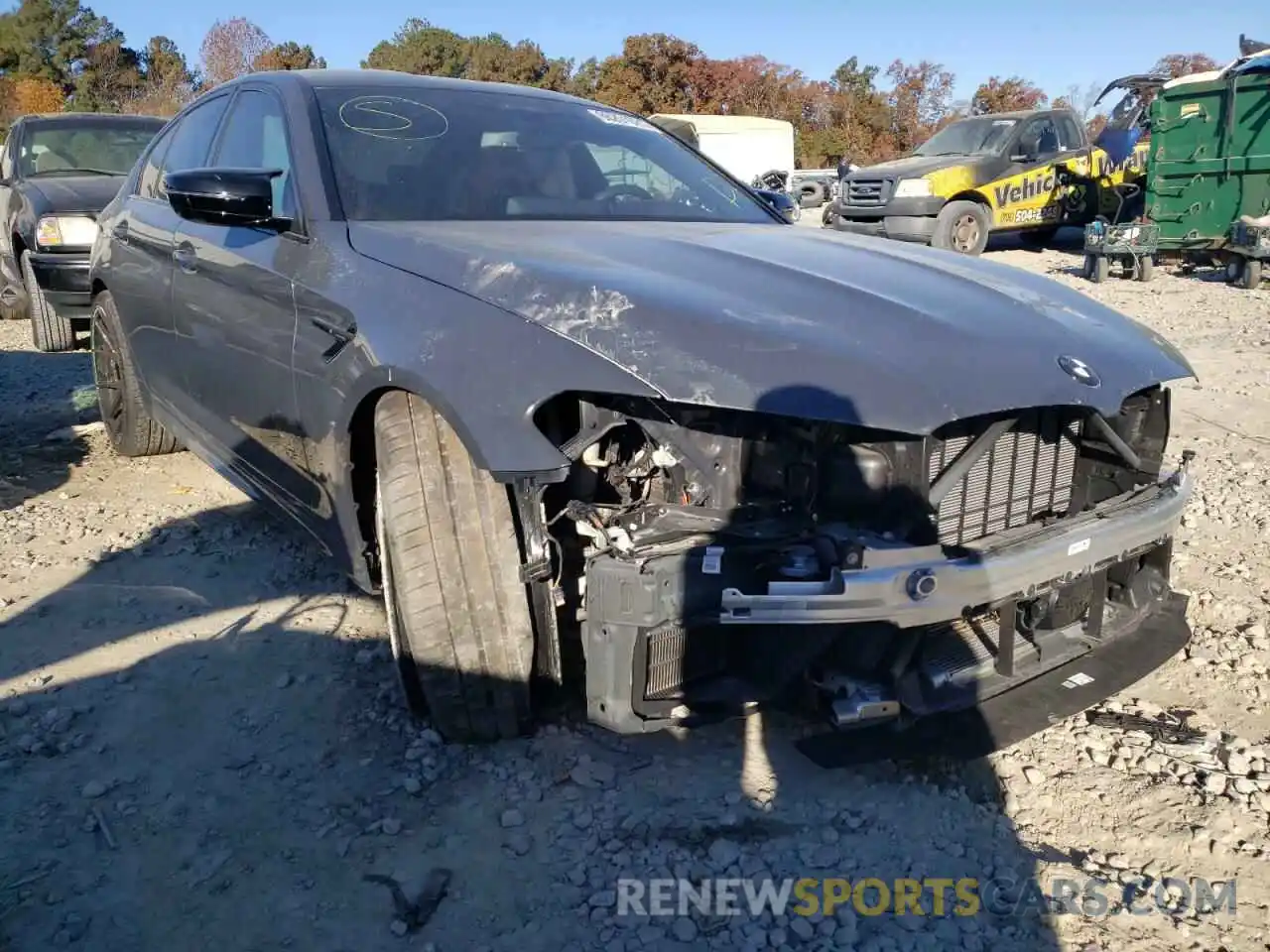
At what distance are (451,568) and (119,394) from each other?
10.7 ft

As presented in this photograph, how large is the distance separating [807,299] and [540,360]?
66cm

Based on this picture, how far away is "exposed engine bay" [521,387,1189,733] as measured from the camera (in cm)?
221

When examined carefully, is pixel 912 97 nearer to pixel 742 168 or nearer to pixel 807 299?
pixel 742 168

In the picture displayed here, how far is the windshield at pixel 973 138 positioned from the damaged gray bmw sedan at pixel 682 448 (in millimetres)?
11551


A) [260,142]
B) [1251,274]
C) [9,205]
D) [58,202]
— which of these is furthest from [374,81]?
[1251,274]

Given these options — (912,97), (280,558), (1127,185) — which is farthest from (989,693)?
(912,97)

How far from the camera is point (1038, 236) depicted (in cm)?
1469

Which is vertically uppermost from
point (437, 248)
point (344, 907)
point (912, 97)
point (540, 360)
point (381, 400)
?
point (912, 97)

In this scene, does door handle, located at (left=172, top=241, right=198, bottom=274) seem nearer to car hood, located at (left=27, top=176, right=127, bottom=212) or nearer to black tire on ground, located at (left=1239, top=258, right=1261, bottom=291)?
car hood, located at (left=27, top=176, right=127, bottom=212)

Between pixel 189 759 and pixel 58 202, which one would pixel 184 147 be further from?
pixel 58 202

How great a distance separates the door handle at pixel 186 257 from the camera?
3635mm

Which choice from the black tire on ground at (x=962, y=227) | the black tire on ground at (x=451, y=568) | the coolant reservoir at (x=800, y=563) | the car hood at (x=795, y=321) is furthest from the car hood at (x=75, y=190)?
the black tire on ground at (x=962, y=227)

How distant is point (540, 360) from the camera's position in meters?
2.24

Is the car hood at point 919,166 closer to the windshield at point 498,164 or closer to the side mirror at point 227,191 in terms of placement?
the windshield at point 498,164
